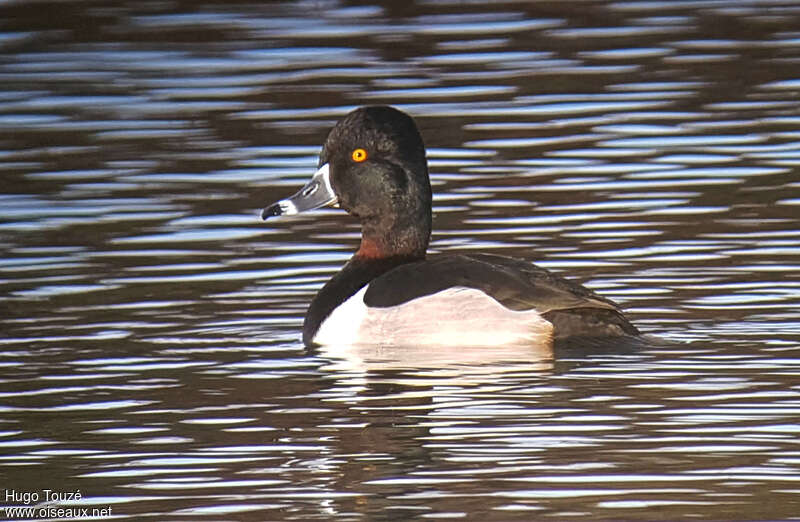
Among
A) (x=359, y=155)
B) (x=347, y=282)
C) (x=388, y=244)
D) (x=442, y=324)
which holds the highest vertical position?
(x=359, y=155)

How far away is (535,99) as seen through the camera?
652 inches

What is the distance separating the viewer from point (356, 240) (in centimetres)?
1276

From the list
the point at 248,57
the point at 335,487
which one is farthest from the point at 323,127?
the point at 335,487

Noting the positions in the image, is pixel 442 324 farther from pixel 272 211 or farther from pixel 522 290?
pixel 272 211

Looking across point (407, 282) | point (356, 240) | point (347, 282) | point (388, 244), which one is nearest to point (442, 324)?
point (407, 282)

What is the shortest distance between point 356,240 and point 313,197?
1669 millimetres

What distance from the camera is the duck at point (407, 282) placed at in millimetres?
9750

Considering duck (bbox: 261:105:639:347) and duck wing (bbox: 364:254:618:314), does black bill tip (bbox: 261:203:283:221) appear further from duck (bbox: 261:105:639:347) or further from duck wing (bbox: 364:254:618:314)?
duck wing (bbox: 364:254:618:314)

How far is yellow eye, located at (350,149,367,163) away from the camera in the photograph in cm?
1084

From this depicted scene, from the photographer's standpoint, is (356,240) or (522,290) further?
(356,240)

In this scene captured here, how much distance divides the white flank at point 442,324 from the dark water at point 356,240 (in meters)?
0.20

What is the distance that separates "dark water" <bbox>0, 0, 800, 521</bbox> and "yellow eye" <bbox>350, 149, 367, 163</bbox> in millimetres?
833

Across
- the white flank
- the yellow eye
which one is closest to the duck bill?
the yellow eye

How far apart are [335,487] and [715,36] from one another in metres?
12.1
